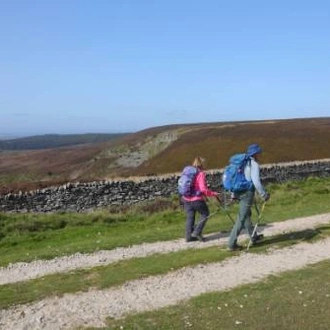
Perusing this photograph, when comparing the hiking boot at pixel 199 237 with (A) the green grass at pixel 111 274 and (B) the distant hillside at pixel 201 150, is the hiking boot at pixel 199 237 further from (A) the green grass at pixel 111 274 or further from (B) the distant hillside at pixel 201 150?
(B) the distant hillside at pixel 201 150

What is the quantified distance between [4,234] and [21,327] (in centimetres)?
1069

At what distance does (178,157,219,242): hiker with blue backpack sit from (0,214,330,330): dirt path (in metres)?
0.38

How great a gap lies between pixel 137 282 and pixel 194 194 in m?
4.18

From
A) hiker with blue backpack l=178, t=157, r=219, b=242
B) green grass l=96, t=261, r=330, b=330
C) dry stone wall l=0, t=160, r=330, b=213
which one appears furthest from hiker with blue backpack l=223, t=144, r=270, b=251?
dry stone wall l=0, t=160, r=330, b=213

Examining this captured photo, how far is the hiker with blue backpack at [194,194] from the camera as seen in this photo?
14164 mm

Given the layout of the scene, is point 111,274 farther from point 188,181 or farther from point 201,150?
point 201,150

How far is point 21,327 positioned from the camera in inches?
334

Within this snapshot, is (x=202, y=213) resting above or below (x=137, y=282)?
above

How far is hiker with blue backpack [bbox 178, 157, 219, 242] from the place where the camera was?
1416 cm

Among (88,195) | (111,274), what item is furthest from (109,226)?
(111,274)

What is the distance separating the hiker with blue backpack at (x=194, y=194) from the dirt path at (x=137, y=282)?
380mm

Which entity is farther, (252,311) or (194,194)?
(194,194)

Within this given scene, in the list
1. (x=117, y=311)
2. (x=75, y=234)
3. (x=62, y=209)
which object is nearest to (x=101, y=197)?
(x=62, y=209)

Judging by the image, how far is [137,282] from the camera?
10664mm
